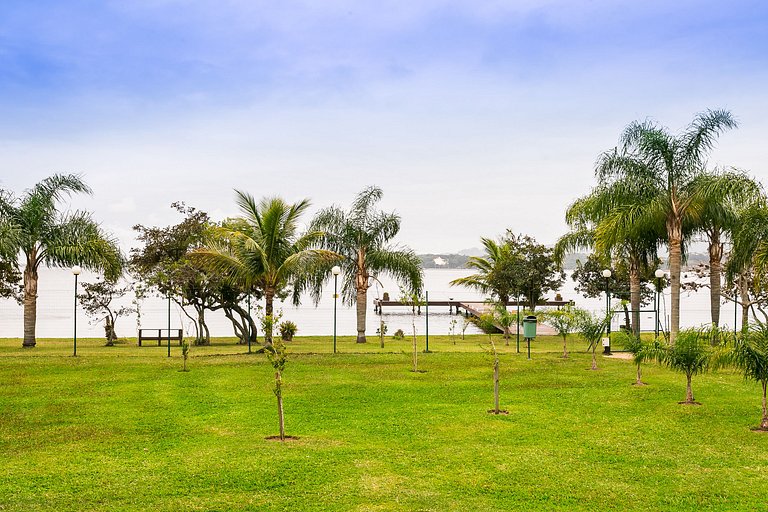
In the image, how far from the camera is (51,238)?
2369 centimetres

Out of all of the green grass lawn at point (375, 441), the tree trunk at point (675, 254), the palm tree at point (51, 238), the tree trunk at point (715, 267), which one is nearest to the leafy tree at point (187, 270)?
the palm tree at point (51, 238)

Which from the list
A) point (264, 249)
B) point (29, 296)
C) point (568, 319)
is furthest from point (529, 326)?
point (29, 296)

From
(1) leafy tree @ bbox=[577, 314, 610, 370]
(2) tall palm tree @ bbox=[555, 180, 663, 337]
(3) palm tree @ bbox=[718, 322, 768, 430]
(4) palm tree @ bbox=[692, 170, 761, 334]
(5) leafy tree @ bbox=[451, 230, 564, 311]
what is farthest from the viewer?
(5) leafy tree @ bbox=[451, 230, 564, 311]

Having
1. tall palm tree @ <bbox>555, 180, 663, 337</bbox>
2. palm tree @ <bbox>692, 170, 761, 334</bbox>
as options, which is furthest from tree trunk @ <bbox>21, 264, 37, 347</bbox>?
palm tree @ <bbox>692, 170, 761, 334</bbox>

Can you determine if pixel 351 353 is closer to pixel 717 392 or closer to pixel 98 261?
pixel 98 261

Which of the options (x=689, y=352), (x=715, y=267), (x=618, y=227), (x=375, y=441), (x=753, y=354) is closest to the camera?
(x=375, y=441)

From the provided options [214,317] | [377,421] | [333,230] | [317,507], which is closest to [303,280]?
[333,230]

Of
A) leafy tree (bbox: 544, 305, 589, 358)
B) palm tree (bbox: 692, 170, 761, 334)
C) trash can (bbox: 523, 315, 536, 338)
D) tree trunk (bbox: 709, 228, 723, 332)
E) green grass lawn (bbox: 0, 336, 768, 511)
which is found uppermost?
palm tree (bbox: 692, 170, 761, 334)

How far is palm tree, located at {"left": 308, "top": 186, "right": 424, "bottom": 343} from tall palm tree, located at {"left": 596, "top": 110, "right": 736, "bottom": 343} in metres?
8.64

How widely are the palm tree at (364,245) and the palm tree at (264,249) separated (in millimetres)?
3720

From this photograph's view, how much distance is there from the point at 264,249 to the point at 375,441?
1218 cm

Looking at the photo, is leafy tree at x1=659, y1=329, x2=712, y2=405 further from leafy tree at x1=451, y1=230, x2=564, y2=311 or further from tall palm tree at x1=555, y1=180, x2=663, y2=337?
leafy tree at x1=451, y1=230, x2=564, y2=311

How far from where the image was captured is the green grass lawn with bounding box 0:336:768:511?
784 cm

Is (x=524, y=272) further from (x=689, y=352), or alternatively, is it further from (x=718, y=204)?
(x=689, y=352)
